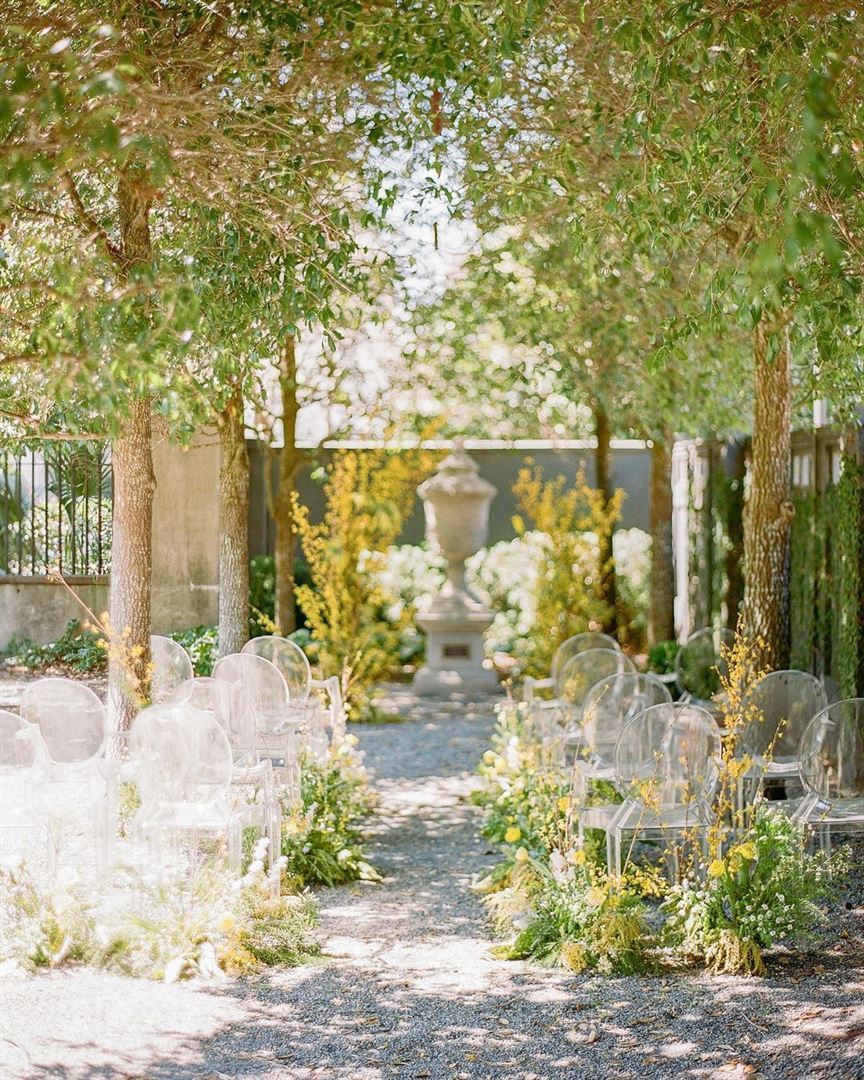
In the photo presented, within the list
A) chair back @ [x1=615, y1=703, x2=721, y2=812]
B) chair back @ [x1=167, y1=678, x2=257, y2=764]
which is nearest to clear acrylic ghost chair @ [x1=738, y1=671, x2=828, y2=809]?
chair back @ [x1=615, y1=703, x2=721, y2=812]

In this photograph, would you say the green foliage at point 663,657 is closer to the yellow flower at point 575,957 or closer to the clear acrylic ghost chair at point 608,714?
the clear acrylic ghost chair at point 608,714

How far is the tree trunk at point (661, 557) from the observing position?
42.7 ft

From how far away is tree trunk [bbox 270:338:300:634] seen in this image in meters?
9.28

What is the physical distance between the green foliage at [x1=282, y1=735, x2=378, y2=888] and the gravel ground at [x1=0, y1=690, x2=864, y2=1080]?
2.02 feet

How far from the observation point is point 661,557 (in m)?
13.0

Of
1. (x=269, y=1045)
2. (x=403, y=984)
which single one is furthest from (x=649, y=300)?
(x=269, y=1045)

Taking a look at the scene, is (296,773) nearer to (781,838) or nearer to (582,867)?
(582,867)

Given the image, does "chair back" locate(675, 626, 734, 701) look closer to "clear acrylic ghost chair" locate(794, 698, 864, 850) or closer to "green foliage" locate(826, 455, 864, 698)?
"green foliage" locate(826, 455, 864, 698)

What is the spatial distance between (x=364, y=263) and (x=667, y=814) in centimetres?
314

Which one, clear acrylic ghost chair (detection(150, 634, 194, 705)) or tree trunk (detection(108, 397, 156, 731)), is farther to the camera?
clear acrylic ghost chair (detection(150, 634, 194, 705))

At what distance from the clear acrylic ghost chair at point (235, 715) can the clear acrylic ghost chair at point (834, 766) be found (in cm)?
264

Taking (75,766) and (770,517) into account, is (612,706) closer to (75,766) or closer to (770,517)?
(770,517)

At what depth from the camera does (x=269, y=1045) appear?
443cm

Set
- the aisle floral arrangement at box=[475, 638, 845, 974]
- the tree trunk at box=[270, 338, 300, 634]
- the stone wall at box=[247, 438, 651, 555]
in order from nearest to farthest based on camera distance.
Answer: the aisle floral arrangement at box=[475, 638, 845, 974], the tree trunk at box=[270, 338, 300, 634], the stone wall at box=[247, 438, 651, 555]
